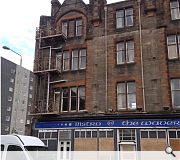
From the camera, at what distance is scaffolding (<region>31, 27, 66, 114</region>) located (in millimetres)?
24578

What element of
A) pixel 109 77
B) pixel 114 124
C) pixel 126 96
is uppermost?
pixel 109 77

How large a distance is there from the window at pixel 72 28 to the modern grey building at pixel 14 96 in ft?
125

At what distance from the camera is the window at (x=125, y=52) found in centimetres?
2298

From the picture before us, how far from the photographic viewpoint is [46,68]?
83.7 feet

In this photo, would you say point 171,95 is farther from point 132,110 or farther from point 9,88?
point 9,88

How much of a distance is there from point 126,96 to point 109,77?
2.23m

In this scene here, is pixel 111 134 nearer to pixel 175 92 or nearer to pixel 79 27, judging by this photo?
pixel 175 92

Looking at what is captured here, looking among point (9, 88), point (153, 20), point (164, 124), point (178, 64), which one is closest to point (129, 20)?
point (153, 20)

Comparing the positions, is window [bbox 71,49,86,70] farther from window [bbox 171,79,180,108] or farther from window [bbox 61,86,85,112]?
window [bbox 171,79,180,108]

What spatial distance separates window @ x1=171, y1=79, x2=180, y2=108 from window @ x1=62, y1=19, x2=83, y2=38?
9918 mm

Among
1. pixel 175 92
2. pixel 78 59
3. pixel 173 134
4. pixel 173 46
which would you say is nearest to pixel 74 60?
pixel 78 59

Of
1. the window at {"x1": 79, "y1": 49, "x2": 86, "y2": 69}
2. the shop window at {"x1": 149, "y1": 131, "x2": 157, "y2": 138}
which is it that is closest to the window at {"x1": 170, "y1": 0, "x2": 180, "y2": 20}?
the window at {"x1": 79, "y1": 49, "x2": 86, "y2": 69}

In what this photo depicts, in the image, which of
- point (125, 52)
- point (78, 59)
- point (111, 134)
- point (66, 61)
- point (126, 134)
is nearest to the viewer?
point (126, 134)

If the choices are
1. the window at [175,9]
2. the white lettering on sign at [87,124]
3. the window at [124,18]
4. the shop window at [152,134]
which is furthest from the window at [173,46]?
the white lettering on sign at [87,124]
